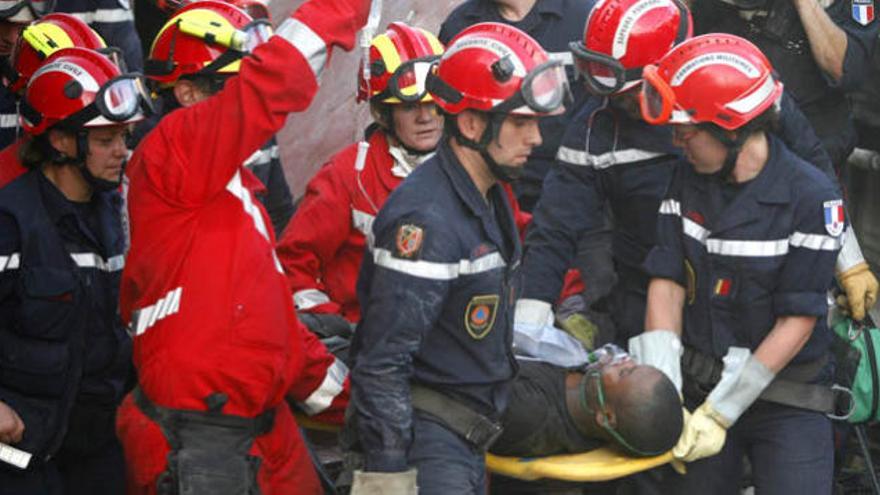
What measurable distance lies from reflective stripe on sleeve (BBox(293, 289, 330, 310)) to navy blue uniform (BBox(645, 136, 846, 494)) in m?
1.30

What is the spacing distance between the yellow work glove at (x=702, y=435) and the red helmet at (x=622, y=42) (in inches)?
54.5

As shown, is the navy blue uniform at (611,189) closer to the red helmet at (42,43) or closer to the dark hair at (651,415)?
the dark hair at (651,415)

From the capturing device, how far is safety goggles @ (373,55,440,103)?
6.32 meters

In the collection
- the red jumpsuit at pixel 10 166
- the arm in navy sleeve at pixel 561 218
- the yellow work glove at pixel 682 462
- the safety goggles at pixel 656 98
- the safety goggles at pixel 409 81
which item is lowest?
the yellow work glove at pixel 682 462

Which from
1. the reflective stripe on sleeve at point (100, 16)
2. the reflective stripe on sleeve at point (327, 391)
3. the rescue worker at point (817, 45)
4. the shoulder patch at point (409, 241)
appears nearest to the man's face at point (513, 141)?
the shoulder patch at point (409, 241)

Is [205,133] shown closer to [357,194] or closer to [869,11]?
[357,194]

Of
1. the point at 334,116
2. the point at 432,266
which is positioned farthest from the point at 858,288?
the point at 334,116

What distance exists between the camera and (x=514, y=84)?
5.02m

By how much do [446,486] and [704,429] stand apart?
1298mm

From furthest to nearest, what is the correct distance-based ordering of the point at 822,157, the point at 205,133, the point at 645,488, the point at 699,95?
1. the point at 822,157
2. the point at 645,488
3. the point at 699,95
4. the point at 205,133

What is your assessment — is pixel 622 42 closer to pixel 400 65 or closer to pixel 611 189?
pixel 611 189

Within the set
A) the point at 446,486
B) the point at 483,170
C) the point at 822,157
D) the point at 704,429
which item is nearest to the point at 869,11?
the point at 822,157

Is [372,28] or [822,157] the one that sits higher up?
[372,28]

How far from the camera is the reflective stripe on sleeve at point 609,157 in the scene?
6.46 metres
